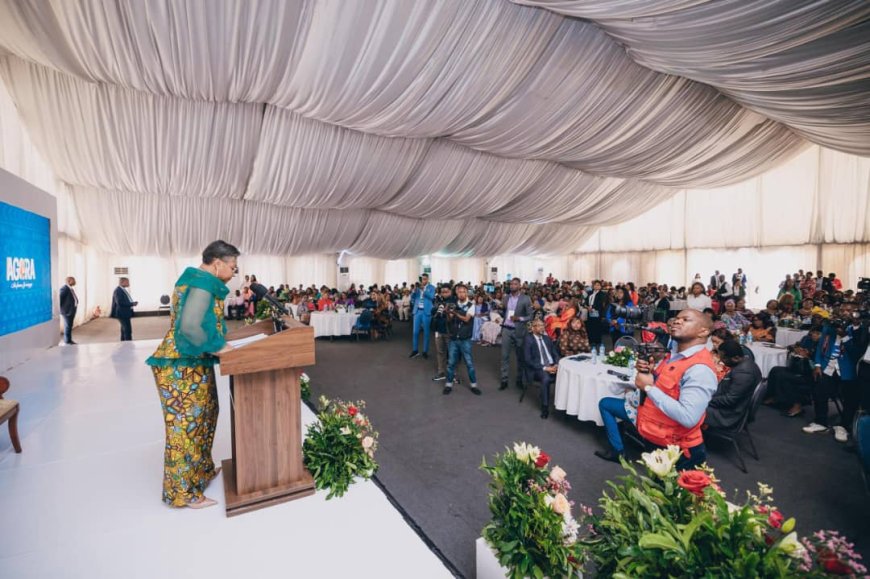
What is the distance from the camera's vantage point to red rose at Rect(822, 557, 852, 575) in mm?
984

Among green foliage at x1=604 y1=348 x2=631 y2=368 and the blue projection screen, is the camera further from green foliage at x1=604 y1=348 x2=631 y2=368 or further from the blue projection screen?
the blue projection screen

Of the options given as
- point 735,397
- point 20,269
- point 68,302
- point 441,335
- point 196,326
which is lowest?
point 735,397

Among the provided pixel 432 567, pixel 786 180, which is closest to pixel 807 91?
pixel 432 567

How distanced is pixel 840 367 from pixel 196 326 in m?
6.09

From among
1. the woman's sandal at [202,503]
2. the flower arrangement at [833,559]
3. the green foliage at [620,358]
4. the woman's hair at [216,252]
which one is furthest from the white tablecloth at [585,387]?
the woman's hair at [216,252]

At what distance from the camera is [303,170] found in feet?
32.1

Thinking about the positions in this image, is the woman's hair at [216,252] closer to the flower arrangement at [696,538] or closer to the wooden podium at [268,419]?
the wooden podium at [268,419]

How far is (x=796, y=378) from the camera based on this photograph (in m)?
4.95

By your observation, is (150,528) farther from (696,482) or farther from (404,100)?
(404,100)

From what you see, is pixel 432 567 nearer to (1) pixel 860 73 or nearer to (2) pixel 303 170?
(1) pixel 860 73

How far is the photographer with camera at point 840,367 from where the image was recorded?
13.4ft

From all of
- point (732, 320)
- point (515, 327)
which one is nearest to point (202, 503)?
point (515, 327)

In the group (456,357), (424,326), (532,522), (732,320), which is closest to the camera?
(532,522)

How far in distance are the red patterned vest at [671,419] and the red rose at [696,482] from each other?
1282 millimetres
